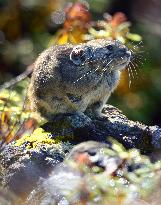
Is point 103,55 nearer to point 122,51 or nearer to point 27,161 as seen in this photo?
point 122,51

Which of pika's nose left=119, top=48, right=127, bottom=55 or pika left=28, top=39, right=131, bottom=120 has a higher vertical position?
pika's nose left=119, top=48, right=127, bottom=55

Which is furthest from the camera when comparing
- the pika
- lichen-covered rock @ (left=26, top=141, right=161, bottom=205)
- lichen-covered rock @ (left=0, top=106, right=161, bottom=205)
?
the pika

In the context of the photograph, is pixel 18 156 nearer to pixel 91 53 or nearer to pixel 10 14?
pixel 91 53

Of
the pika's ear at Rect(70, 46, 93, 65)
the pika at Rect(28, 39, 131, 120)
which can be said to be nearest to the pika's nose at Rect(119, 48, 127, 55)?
the pika at Rect(28, 39, 131, 120)

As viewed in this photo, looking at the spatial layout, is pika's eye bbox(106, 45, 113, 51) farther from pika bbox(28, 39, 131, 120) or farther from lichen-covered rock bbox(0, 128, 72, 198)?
Result: lichen-covered rock bbox(0, 128, 72, 198)

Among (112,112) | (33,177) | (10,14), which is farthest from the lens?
(10,14)

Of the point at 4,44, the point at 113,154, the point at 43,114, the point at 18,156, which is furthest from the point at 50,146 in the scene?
the point at 4,44

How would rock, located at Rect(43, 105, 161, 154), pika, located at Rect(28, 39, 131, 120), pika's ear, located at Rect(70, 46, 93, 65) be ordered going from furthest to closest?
pika's ear, located at Rect(70, 46, 93, 65) < pika, located at Rect(28, 39, 131, 120) < rock, located at Rect(43, 105, 161, 154)

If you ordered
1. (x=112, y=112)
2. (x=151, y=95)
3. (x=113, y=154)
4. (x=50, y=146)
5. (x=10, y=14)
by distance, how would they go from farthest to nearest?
(x=10, y=14), (x=151, y=95), (x=112, y=112), (x=50, y=146), (x=113, y=154)
